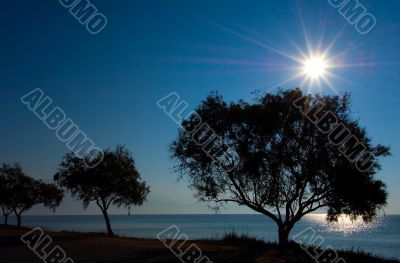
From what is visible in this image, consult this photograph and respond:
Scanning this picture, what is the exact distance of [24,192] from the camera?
7519cm

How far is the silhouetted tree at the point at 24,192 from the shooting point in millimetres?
74688

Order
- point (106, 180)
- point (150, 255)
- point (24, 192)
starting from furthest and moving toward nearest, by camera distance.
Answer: point (24, 192)
point (106, 180)
point (150, 255)

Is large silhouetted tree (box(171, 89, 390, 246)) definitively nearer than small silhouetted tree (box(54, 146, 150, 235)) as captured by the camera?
Yes

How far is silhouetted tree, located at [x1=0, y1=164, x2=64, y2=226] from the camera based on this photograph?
7469cm

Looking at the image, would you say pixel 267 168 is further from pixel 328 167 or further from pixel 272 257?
pixel 272 257

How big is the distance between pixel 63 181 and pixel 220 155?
29401 millimetres

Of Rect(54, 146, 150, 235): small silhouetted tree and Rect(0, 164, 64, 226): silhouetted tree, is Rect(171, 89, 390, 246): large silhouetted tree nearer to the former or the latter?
Rect(54, 146, 150, 235): small silhouetted tree

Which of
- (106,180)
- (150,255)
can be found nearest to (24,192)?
(106,180)

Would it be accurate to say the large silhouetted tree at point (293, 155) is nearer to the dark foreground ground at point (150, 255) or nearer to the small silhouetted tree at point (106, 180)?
the dark foreground ground at point (150, 255)

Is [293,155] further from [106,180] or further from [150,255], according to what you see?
[106,180]

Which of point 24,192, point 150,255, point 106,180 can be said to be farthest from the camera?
point 24,192

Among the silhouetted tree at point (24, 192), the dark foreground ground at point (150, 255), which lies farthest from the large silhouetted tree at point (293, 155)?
the silhouetted tree at point (24, 192)

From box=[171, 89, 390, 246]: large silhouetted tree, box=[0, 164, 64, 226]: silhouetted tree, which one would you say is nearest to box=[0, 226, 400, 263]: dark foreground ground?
box=[171, 89, 390, 246]: large silhouetted tree

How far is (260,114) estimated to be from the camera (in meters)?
30.4
